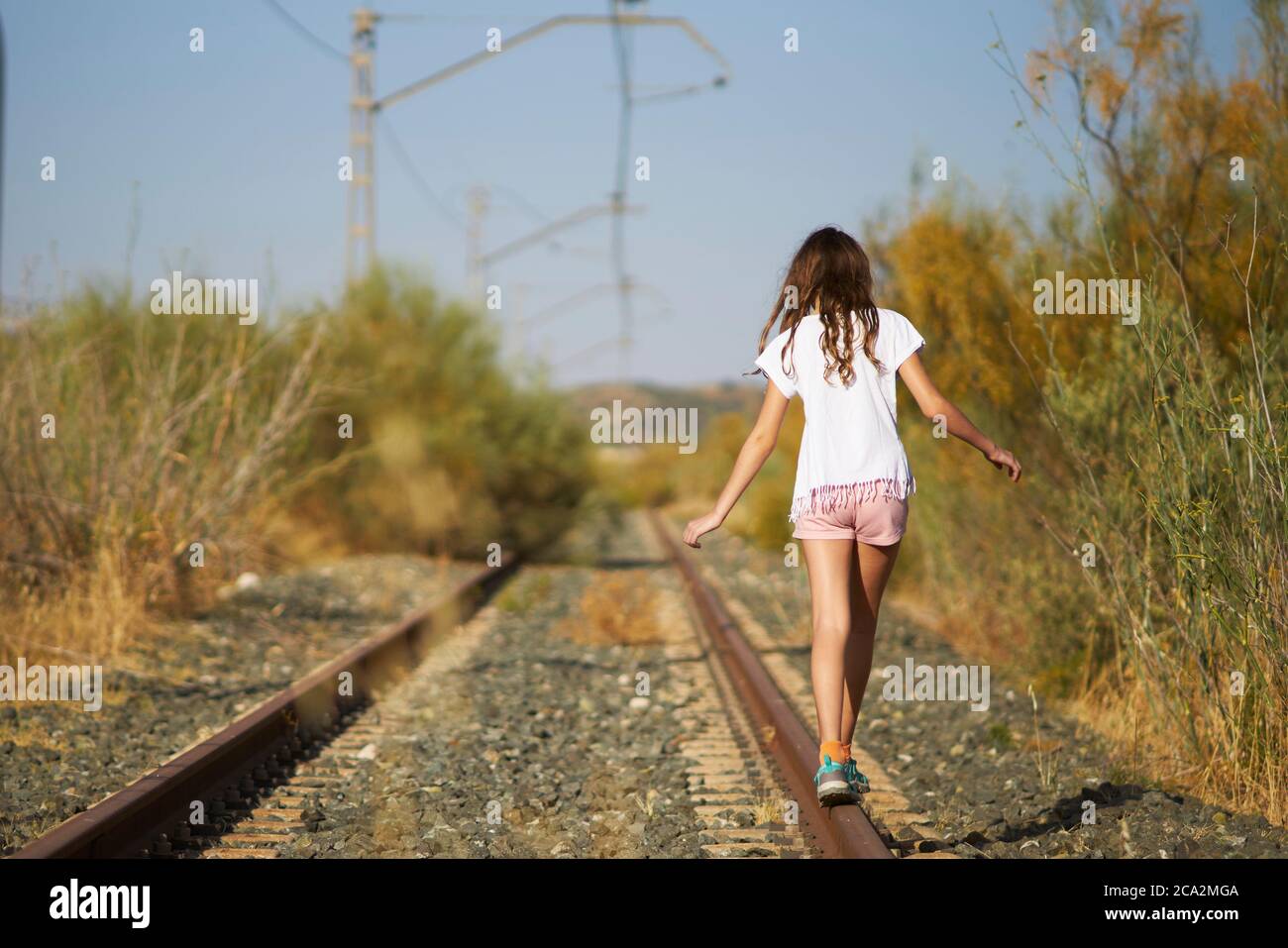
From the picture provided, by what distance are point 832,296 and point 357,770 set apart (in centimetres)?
320

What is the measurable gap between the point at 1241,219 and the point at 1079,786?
3517 mm

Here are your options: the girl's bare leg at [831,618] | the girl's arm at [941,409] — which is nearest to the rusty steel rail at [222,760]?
the girl's bare leg at [831,618]

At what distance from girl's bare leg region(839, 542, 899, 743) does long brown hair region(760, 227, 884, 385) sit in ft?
2.00

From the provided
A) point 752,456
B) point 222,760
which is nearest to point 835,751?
point 752,456

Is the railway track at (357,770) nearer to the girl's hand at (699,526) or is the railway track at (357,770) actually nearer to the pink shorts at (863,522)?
the pink shorts at (863,522)

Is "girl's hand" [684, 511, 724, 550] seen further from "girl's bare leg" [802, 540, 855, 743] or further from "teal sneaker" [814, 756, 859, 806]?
"teal sneaker" [814, 756, 859, 806]

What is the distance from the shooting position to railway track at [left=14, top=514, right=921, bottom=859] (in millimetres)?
4617

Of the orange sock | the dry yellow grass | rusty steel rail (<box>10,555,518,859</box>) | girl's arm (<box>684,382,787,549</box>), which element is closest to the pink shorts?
girl's arm (<box>684,382,787,549</box>)

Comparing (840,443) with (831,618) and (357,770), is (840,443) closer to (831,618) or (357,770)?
(831,618)

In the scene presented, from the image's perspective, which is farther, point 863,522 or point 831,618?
point 831,618

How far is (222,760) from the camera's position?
5.59m

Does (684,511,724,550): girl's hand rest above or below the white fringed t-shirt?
below
